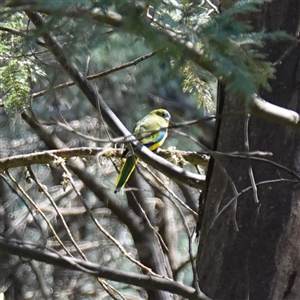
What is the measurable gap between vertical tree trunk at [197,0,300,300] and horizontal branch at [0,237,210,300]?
0.35 m

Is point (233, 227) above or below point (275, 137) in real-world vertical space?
below

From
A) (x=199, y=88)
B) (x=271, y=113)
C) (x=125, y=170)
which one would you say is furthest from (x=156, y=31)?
(x=125, y=170)

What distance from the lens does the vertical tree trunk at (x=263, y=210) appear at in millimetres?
2025

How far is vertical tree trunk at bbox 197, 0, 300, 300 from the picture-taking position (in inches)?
79.7

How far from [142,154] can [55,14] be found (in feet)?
2.79

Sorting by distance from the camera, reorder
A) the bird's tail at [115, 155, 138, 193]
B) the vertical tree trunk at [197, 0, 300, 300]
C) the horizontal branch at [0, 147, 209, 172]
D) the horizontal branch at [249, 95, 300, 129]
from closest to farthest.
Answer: the horizontal branch at [249, 95, 300, 129] < the vertical tree trunk at [197, 0, 300, 300] < the horizontal branch at [0, 147, 209, 172] < the bird's tail at [115, 155, 138, 193]

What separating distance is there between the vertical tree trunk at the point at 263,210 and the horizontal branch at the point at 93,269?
0.35 m

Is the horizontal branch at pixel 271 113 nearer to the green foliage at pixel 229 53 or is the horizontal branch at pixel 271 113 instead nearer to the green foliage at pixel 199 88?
the green foliage at pixel 229 53

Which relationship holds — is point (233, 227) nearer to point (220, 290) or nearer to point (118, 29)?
point (220, 290)

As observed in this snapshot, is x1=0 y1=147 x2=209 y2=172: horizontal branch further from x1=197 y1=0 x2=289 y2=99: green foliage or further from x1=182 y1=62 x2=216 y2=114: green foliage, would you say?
x1=197 y1=0 x2=289 y2=99: green foliage

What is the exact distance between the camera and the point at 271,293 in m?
2.01

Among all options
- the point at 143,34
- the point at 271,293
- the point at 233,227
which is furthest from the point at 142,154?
the point at 143,34

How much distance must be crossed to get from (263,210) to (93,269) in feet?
2.21

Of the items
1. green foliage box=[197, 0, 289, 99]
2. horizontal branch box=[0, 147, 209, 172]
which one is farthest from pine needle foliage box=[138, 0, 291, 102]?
horizontal branch box=[0, 147, 209, 172]
